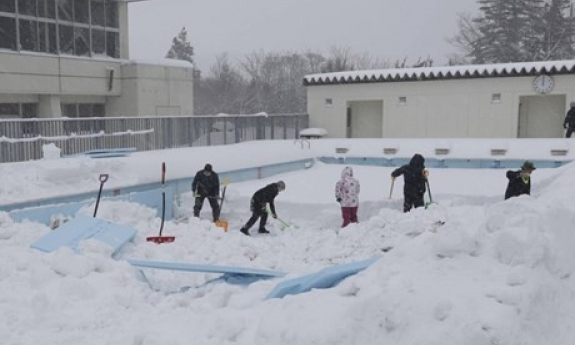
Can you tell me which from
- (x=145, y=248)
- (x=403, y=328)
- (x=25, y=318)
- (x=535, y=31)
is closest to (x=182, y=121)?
(x=145, y=248)

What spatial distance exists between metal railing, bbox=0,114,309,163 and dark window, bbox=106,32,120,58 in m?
6.45

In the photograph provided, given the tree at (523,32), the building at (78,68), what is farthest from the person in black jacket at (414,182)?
the tree at (523,32)

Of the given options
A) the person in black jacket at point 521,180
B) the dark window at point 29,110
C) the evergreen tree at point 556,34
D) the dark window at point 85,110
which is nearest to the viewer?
the person in black jacket at point 521,180

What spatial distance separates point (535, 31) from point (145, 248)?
43.5 meters

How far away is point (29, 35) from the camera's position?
20.2 m

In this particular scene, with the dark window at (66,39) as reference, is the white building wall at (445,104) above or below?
below

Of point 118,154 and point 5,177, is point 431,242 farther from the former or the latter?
point 118,154

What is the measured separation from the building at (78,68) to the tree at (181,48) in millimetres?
44401

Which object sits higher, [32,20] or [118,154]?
[32,20]

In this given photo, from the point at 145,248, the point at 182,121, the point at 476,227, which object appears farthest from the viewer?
the point at 182,121

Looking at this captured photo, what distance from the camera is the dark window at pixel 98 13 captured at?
74.2 ft

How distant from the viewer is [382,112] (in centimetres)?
2466

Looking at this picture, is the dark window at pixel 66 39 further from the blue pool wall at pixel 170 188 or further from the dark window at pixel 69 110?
the blue pool wall at pixel 170 188

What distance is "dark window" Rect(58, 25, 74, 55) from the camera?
21.3 m
